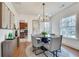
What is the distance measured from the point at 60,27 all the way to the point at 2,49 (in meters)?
6.57

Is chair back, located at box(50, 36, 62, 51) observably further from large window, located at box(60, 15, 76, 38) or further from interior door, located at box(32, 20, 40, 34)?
interior door, located at box(32, 20, 40, 34)

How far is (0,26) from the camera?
359cm

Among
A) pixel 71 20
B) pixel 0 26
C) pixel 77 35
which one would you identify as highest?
pixel 71 20

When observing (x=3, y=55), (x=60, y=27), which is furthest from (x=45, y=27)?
(x=3, y=55)

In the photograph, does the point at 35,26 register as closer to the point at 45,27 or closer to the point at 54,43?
the point at 45,27

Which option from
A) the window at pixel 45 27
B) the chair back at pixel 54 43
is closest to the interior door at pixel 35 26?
the window at pixel 45 27

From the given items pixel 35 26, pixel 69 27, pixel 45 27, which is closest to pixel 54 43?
pixel 69 27

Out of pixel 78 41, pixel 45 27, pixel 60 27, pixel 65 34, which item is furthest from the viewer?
pixel 45 27

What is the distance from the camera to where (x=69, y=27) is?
7.95m

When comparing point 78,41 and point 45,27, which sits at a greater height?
point 45,27

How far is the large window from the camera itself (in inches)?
286

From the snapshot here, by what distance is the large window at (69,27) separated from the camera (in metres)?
7.27

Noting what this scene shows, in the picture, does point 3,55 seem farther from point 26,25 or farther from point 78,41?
point 26,25

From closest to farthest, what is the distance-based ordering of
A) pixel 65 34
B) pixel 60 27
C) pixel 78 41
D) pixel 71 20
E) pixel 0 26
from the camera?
pixel 0 26, pixel 78 41, pixel 71 20, pixel 65 34, pixel 60 27
